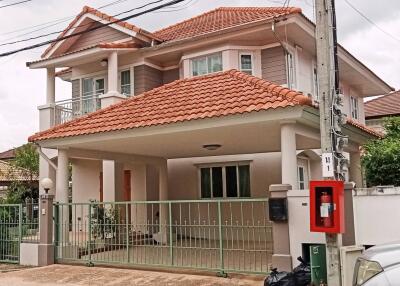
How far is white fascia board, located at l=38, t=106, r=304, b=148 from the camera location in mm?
9109

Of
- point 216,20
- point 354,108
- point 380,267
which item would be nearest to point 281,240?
point 380,267

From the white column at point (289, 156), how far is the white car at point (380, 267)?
4.46 metres

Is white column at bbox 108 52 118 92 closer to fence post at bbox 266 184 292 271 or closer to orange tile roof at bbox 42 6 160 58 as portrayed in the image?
orange tile roof at bbox 42 6 160 58

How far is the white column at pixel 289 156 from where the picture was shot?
9.23 meters

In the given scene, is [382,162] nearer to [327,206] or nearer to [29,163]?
[327,206]

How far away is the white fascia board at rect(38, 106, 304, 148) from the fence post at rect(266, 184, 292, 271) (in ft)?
4.59

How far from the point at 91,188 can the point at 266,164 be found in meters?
6.93

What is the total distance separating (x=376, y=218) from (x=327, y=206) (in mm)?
1789

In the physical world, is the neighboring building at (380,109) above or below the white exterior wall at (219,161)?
above

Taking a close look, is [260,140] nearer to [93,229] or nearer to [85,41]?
[93,229]

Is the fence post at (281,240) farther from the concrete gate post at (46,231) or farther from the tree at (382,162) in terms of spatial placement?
the concrete gate post at (46,231)

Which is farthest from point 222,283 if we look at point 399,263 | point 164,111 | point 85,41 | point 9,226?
point 85,41

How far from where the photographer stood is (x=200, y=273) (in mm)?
9898

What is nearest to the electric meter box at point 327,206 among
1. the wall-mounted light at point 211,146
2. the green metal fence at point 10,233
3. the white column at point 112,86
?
the wall-mounted light at point 211,146
